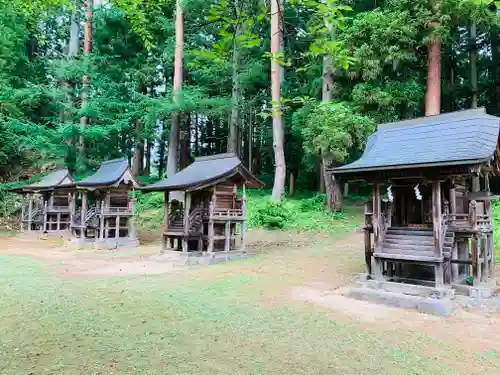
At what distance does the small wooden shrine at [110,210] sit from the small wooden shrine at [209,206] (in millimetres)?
3918

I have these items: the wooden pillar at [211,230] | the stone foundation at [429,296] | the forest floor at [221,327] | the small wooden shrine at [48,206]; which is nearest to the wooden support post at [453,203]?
the stone foundation at [429,296]

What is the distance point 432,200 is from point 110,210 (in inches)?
597

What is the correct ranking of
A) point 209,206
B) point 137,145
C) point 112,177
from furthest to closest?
1. point 137,145
2. point 112,177
3. point 209,206

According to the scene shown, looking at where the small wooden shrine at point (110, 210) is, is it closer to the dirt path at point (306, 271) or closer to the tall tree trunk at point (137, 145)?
the dirt path at point (306, 271)

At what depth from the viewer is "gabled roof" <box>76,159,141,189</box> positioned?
18000 millimetres

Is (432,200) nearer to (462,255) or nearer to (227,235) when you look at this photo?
(462,255)

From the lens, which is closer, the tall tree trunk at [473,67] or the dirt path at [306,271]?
the dirt path at [306,271]

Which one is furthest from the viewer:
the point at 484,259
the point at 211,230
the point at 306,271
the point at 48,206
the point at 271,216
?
the point at 48,206

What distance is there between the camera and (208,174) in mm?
14500

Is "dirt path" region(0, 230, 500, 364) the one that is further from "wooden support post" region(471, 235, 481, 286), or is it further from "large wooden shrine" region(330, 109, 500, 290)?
"large wooden shrine" region(330, 109, 500, 290)

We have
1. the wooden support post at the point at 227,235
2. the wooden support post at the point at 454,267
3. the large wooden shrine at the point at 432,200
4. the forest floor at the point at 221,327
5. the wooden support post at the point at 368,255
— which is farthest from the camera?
the wooden support post at the point at 227,235

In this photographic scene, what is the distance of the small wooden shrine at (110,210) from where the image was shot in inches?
718

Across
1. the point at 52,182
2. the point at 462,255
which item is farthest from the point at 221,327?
the point at 52,182

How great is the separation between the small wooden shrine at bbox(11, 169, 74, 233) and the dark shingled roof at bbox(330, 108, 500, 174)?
1871 cm
